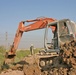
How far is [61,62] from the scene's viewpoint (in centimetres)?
1009

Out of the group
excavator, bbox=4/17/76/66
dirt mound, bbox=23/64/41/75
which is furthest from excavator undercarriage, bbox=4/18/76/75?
dirt mound, bbox=23/64/41/75

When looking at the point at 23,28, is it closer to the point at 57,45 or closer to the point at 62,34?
the point at 57,45

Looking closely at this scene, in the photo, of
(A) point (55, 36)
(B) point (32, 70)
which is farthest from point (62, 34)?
(B) point (32, 70)

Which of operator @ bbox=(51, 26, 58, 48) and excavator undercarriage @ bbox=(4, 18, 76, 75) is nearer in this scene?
excavator undercarriage @ bbox=(4, 18, 76, 75)

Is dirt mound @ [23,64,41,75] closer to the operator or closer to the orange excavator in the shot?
the operator

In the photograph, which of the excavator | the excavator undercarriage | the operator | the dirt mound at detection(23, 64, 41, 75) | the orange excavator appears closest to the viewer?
the excavator undercarriage

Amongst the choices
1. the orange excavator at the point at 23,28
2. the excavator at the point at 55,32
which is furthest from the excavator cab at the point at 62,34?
the orange excavator at the point at 23,28

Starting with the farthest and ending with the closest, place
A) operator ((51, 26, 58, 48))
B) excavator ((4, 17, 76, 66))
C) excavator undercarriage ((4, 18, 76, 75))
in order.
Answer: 1. operator ((51, 26, 58, 48))
2. excavator ((4, 17, 76, 66))
3. excavator undercarriage ((4, 18, 76, 75))

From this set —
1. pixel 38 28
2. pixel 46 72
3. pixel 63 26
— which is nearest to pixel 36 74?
pixel 46 72

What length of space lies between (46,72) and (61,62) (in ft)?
2.55

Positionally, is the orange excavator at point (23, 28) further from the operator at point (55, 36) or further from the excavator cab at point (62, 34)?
the excavator cab at point (62, 34)

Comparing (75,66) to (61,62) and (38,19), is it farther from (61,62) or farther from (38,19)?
(38,19)

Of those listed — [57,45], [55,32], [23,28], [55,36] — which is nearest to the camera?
[57,45]

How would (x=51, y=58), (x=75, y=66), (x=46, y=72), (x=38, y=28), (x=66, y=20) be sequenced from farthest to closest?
(x=38, y=28) < (x=51, y=58) < (x=66, y=20) < (x=46, y=72) < (x=75, y=66)
